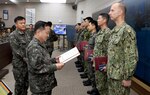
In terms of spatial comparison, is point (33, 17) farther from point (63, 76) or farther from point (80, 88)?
point (80, 88)

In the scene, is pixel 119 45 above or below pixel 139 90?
above

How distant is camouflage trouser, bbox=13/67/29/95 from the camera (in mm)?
3693

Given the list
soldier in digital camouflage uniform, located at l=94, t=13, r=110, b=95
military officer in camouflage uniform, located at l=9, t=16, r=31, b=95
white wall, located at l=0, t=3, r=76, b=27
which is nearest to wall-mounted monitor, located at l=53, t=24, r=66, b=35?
white wall, located at l=0, t=3, r=76, b=27

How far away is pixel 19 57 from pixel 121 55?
1769 millimetres

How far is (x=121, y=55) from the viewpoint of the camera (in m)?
2.59

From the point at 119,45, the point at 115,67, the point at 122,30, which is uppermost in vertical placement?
the point at 122,30

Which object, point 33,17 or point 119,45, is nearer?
point 119,45

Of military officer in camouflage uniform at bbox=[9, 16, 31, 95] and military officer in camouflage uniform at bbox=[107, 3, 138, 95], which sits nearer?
military officer in camouflage uniform at bbox=[107, 3, 138, 95]

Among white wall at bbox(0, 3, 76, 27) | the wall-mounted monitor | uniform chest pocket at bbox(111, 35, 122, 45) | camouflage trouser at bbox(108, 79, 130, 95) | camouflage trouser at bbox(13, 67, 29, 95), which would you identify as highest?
white wall at bbox(0, 3, 76, 27)

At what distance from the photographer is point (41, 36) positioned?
259 centimetres

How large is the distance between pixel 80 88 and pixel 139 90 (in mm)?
1394

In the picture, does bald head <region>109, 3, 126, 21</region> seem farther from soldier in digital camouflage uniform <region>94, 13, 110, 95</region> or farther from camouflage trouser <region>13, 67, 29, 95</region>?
camouflage trouser <region>13, 67, 29, 95</region>

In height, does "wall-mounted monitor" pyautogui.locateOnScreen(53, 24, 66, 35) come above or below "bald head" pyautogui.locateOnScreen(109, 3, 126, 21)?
below

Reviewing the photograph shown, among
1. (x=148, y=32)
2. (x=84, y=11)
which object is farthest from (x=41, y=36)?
(x=84, y=11)
